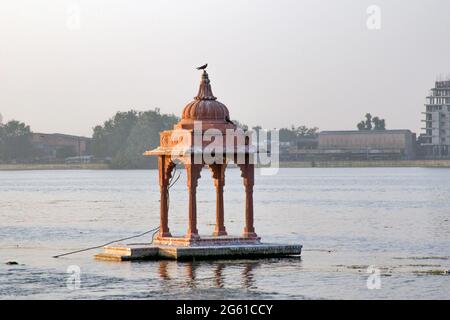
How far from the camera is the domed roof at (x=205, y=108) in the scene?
38438 millimetres

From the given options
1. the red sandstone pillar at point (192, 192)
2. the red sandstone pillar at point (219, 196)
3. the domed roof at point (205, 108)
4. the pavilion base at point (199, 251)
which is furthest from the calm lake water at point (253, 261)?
the domed roof at point (205, 108)

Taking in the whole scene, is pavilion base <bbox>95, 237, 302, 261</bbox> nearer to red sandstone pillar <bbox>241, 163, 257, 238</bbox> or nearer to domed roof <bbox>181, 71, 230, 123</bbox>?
red sandstone pillar <bbox>241, 163, 257, 238</bbox>

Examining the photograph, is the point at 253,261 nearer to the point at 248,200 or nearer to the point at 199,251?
the point at 199,251

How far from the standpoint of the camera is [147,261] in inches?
1505

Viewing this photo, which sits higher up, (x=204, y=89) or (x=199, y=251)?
(x=204, y=89)

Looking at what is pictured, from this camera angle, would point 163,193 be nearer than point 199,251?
No

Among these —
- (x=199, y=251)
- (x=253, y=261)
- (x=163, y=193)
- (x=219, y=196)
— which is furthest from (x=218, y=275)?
(x=163, y=193)

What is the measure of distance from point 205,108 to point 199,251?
4.34m

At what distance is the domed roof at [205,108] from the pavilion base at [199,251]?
12.1 feet

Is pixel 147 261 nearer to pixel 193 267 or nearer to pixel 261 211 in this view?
A: pixel 193 267

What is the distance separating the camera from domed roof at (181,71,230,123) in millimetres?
38438

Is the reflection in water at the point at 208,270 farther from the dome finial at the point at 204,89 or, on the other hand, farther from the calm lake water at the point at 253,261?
the dome finial at the point at 204,89

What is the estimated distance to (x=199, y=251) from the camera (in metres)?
37.6
